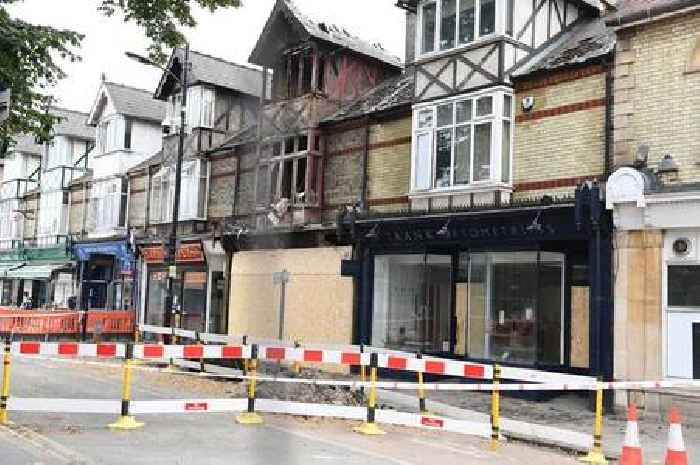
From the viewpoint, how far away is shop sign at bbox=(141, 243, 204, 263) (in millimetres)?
24250

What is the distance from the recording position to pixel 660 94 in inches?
502

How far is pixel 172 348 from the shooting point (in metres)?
9.87

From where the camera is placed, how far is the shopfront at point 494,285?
13.3 m

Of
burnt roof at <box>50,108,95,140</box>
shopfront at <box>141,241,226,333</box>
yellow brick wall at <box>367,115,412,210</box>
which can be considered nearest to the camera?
yellow brick wall at <box>367,115,412,210</box>

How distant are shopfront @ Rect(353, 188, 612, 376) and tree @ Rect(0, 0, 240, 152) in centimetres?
753

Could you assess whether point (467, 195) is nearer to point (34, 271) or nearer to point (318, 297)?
point (318, 297)

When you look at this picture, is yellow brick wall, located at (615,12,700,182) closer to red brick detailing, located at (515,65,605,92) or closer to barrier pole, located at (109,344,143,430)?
red brick detailing, located at (515,65,605,92)

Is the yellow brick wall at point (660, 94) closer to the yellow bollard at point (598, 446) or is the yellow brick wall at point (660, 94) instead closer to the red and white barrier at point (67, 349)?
the yellow bollard at point (598, 446)

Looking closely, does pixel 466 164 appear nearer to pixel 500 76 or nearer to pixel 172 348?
pixel 500 76

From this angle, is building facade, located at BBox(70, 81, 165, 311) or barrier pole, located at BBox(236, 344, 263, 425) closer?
barrier pole, located at BBox(236, 344, 263, 425)

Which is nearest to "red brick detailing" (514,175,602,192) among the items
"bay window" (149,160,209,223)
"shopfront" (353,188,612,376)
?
"shopfront" (353,188,612,376)

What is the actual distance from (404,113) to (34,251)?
2570 centimetres

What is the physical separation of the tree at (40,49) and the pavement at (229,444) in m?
4.61

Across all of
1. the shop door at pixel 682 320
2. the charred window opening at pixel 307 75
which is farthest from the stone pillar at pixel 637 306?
the charred window opening at pixel 307 75
